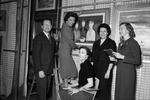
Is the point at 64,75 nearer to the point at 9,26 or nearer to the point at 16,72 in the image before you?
the point at 16,72

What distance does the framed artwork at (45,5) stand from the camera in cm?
345

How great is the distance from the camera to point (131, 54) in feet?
6.83

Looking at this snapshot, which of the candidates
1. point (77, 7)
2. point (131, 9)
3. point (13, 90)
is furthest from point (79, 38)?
point (13, 90)

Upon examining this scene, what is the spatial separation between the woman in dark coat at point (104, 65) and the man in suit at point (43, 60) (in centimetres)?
83

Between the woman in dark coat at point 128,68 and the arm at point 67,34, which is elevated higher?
the arm at point 67,34

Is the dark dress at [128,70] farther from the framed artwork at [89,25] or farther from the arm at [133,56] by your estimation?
the framed artwork at [89,25]

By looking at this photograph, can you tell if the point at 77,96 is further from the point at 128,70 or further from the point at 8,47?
the point at 8,47

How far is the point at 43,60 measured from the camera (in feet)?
8.32

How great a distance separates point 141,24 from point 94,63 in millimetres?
994

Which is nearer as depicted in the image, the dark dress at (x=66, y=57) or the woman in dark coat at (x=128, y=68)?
the woman in dark coat at (x=128, y=68)

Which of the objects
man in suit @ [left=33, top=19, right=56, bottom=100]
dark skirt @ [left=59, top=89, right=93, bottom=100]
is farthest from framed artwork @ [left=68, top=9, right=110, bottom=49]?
Answer: dark skirt @ [left=59, top=89, right=93, bottom=100]

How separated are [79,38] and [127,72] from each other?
4.25ft

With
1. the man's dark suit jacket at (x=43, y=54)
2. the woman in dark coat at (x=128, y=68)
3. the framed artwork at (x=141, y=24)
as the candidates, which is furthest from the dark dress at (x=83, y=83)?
Result: the framed artwork at (x=141, y=24)

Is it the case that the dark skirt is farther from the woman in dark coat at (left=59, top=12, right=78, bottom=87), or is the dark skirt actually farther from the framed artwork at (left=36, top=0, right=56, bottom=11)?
the framed artwork at (left=36, top=0, right=56, bottom=11)
